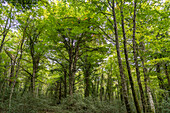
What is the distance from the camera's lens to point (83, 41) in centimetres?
1117

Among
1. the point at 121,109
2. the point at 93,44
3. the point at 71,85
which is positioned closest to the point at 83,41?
the point at 93,44

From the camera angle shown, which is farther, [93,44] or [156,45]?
[93,44]

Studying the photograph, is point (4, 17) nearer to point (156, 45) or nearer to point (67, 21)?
point (67, 21)

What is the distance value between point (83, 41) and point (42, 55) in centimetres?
535

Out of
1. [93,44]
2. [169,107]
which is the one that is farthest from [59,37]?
[169,107]

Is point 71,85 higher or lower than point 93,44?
lower

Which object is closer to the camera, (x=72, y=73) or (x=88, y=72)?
(x=72, y=73)

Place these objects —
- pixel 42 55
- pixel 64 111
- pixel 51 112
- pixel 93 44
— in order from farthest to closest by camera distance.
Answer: pixel 42 55, pixel 93 44, pixel 51 112, pixel 64 111

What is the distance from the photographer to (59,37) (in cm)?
1068

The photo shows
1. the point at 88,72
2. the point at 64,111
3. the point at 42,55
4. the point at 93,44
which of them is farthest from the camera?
the point at 88,72

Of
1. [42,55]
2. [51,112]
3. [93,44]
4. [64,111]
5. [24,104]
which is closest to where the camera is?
[24,104]

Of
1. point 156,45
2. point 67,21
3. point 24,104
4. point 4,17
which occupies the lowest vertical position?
point 24,104

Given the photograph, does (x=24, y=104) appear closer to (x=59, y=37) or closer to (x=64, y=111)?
(x=64, y=111)

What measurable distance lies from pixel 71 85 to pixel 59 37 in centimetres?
492
